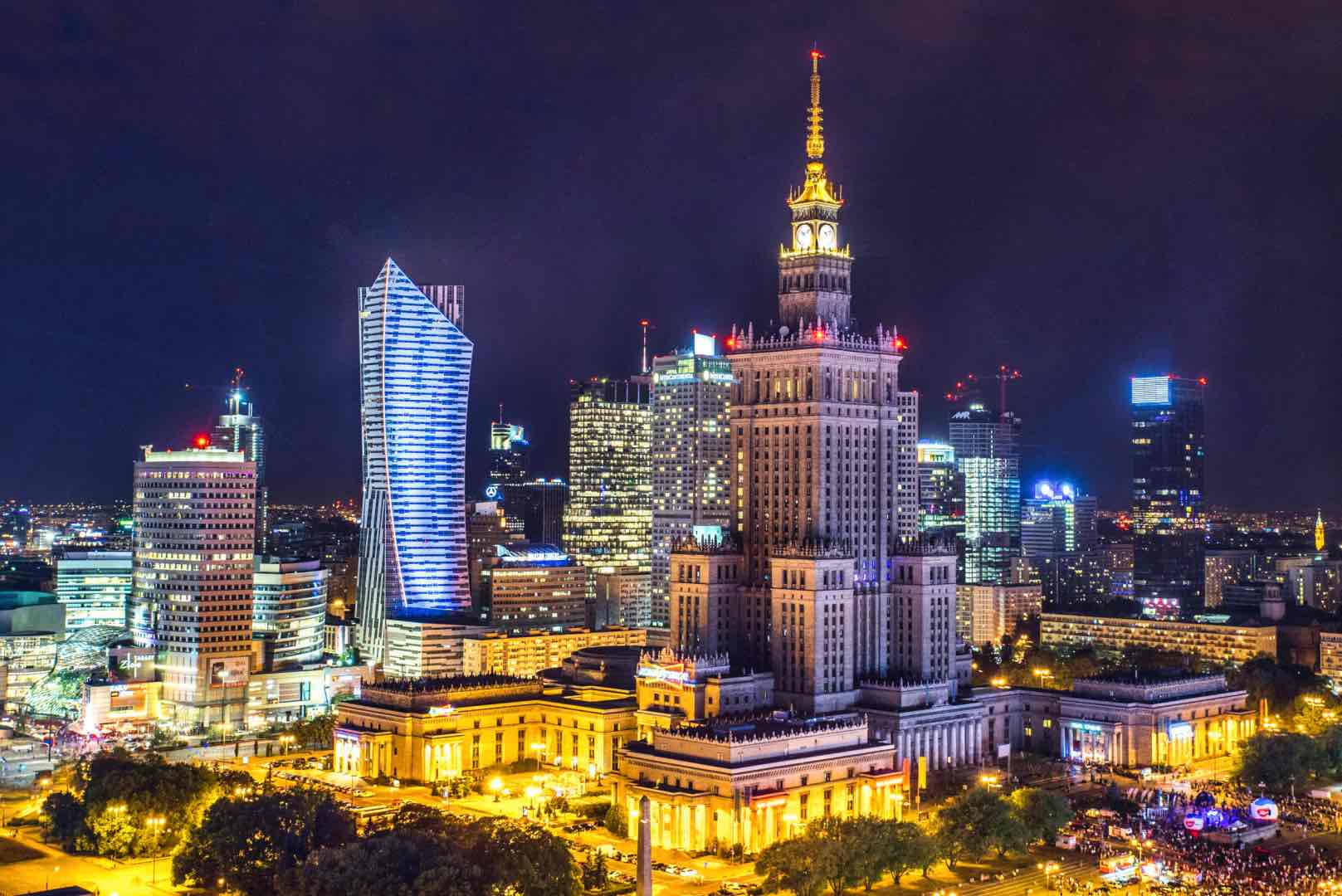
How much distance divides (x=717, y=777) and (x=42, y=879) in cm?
5186

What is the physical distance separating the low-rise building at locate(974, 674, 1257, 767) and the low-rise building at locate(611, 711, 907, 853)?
32161 millimetres

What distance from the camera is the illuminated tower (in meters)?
160

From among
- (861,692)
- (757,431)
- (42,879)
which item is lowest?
(42,879)

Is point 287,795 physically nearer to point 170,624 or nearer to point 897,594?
point 897,594

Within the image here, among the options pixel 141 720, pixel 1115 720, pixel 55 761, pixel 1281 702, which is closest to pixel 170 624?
pixel 141 720

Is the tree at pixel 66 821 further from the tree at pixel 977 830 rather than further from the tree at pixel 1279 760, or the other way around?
the tree at pixel 1279 760

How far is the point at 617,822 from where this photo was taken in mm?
136125

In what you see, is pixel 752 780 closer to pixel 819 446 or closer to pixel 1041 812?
pixel 1041 812

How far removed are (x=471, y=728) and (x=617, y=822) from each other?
32.6 m

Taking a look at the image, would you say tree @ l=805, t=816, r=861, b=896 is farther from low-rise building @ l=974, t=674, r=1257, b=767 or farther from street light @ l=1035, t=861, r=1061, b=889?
low-rise building @ l=974, t=674, r=1257, b=767

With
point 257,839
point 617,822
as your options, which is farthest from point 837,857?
point 257,839

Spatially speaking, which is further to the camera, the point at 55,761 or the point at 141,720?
the point at 141,720

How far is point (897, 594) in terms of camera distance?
16638 centimetres

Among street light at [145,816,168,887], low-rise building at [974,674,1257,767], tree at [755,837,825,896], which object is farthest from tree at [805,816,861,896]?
low-rise building at [974,674,1257,767]
